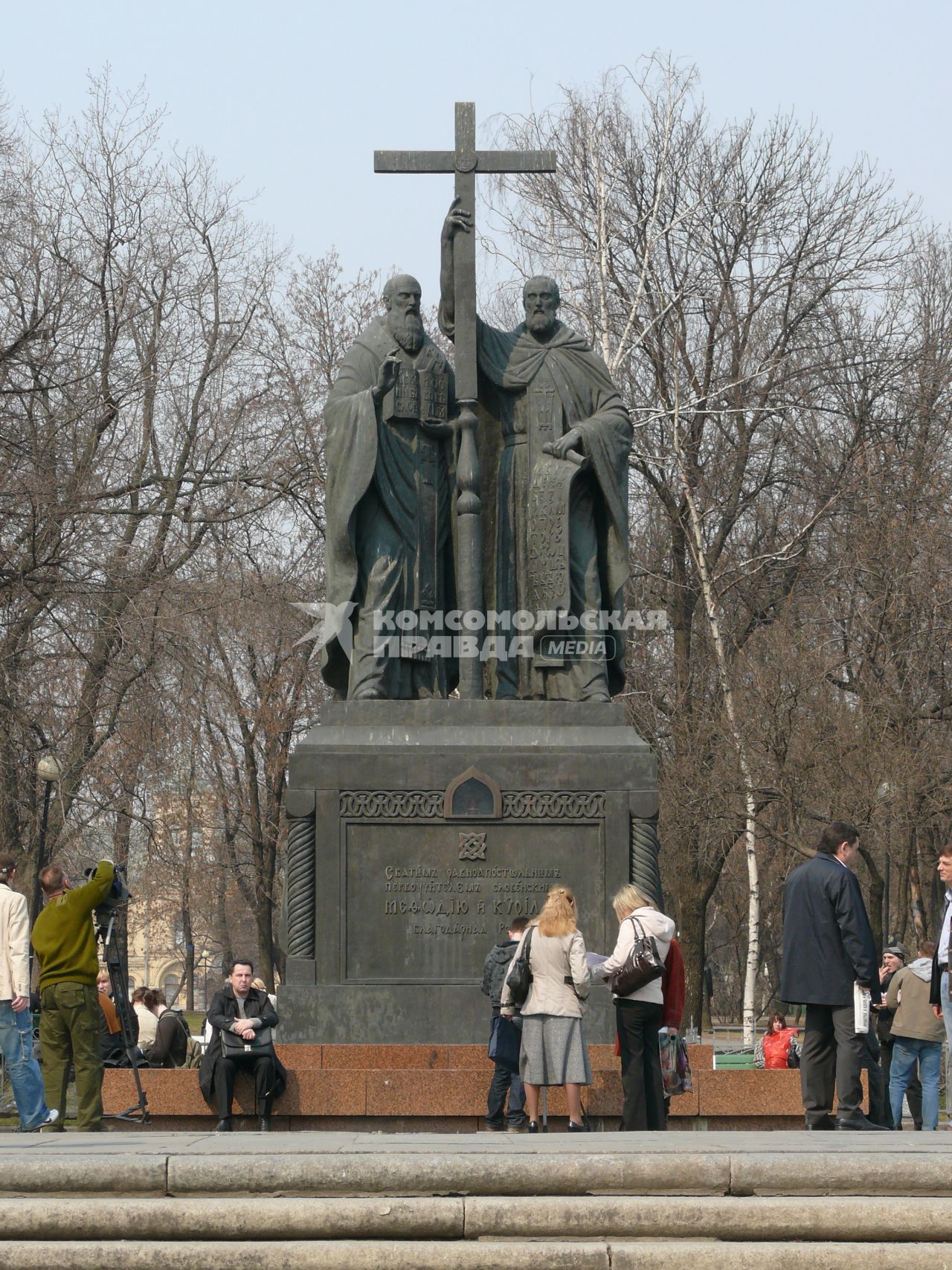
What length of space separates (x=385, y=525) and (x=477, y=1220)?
6.31 m

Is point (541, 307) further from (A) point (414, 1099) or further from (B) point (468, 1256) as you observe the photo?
(B) point (468, 1256)

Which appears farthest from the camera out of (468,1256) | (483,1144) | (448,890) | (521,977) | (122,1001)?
(448,890)

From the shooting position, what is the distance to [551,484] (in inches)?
464

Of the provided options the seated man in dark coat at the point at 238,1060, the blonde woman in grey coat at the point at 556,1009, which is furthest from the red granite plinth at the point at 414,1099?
the blonde woman in grey coat at the point at 556,1009

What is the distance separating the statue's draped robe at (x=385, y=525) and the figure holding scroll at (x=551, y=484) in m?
0.32

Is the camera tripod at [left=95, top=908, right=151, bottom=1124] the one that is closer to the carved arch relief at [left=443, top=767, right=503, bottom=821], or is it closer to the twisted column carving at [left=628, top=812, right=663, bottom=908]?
the carved arch relief at [left=443, top=767, right=503, bottom=821]

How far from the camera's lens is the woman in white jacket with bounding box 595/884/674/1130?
923 centimetres

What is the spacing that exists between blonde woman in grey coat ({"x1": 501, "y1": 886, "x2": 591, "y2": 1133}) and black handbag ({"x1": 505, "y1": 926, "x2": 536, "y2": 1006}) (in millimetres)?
18

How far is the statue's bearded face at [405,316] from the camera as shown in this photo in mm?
11914

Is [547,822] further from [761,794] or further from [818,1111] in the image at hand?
[761,794]

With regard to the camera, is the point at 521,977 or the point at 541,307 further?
the point at 541,307

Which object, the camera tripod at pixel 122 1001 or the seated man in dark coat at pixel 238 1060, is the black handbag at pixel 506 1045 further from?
the camera tripod at pixel 122 1001

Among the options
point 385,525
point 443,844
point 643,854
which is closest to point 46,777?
point 385,525

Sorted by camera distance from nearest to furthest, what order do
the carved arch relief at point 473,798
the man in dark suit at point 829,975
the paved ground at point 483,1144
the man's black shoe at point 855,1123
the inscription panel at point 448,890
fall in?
the paved ground at point 483,1144 → the man's black shoe at point 855,1123 → the man in dark suit at point 829,975 → the inscription panel at point 448,890 → the carved arch relief at point 473,798
